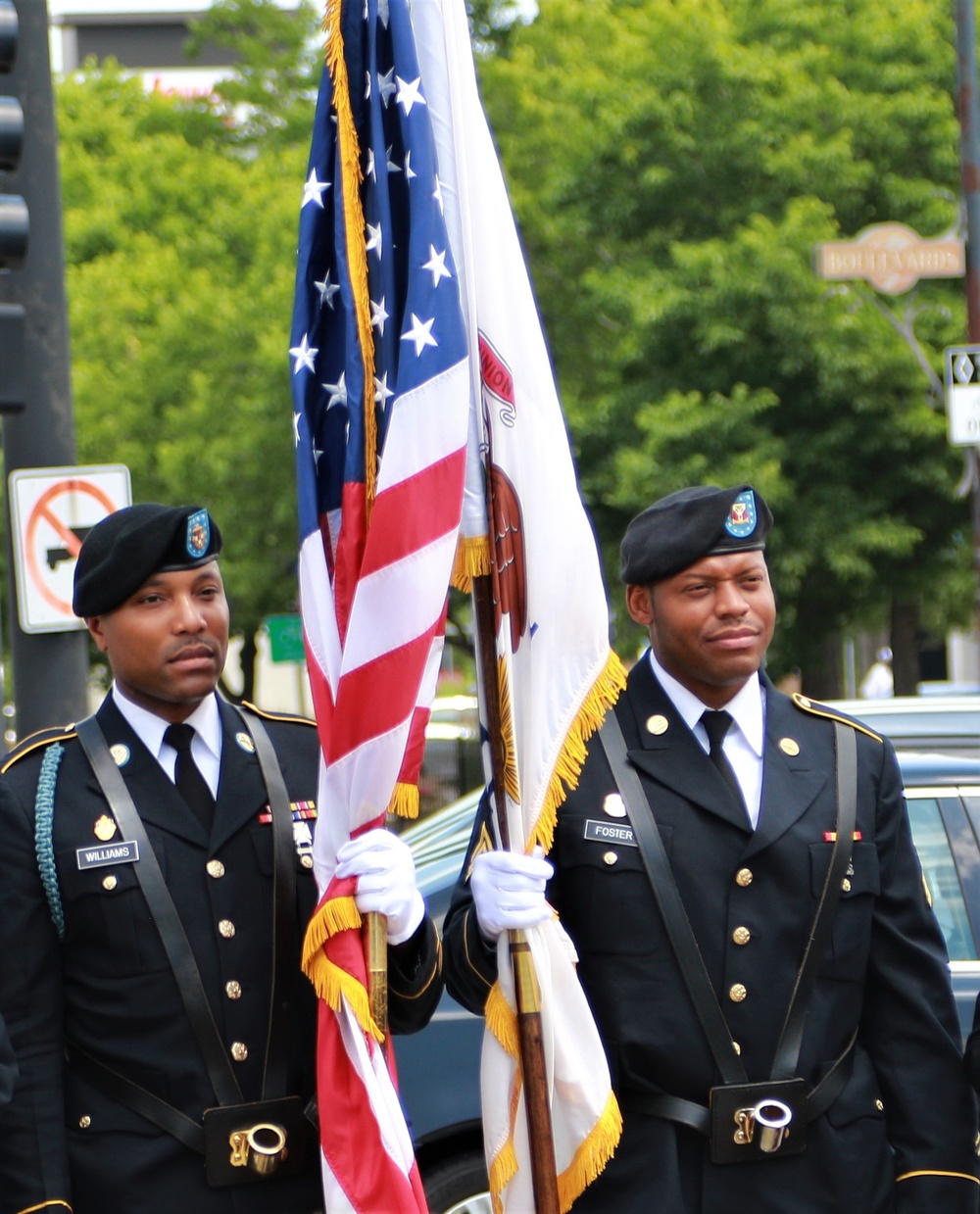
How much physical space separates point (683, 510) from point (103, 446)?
20.2 metres

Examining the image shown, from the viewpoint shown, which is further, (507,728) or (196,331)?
(196,331)

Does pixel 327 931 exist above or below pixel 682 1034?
above

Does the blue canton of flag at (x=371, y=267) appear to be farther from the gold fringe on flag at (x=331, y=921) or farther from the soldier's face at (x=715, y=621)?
the gold fringe on flag at (x=331, y=921)

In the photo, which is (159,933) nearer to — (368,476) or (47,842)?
(47,842)

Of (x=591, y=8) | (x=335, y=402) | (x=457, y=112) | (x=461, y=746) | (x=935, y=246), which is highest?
(x=591, y=8)

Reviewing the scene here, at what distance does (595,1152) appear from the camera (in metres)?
3.08

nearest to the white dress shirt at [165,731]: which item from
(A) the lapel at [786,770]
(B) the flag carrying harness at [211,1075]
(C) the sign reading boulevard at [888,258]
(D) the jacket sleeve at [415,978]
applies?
(B) the flag carrying harness at [211,1075]

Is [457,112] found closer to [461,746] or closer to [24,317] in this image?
[24,317]

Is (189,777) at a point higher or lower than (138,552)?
lower

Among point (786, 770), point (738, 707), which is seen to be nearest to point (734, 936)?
point (786, 770)

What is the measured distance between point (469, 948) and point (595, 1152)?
0.41 meters

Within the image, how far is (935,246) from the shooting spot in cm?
1084

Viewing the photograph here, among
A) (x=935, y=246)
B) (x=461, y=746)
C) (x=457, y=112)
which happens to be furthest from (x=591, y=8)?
(x=457, y=112)

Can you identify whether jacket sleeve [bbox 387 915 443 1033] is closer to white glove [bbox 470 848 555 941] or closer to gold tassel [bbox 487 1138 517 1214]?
white glove [bbox 470 848 555 941]
